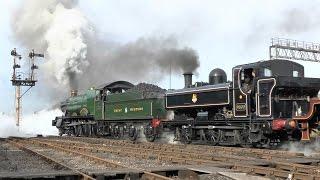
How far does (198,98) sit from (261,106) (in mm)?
3621

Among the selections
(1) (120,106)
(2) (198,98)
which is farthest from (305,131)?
(1) (120,106)

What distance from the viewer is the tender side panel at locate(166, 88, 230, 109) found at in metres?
17.8

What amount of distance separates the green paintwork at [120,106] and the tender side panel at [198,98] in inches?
64.8

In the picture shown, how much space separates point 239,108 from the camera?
17.0m

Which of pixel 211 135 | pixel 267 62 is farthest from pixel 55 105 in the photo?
pixel 267 62

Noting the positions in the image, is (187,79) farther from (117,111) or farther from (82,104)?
(82,104)

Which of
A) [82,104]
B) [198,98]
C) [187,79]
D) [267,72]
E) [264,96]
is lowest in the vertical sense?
[264,96]

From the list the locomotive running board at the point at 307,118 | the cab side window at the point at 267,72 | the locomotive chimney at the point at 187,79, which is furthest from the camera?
the locomotive chimney at the point at 187,79

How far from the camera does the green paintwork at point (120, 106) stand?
23.3 meters

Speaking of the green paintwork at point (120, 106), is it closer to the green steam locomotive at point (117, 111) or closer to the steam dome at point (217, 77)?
the green steam locomotive at point (117, 111)

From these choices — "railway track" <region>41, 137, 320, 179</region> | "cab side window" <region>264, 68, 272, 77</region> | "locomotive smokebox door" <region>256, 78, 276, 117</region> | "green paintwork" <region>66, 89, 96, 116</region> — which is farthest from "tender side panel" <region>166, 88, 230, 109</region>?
"green paintwork" <region>66, 89, 96, 116</region>

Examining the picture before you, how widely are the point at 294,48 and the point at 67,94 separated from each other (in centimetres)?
2119

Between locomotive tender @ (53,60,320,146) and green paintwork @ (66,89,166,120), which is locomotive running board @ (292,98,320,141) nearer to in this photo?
locomotive tender @ (53,60,320,146)

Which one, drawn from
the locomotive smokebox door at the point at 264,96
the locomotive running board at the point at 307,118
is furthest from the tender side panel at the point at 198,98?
the locomotive running board at the point at 307,118
